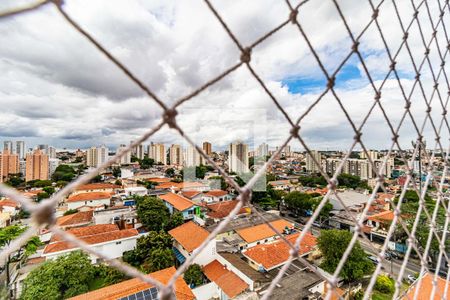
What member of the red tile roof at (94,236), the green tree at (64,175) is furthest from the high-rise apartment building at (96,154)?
the red tile roof at (94,236)

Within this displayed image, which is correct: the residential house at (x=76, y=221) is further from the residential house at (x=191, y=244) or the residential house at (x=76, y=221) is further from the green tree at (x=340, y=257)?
the green tree at (x=340, y=257)

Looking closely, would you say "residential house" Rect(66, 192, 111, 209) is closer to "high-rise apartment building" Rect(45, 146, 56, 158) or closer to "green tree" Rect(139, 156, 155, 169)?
"high-rise apartment building" Rect(45, 146, 56, 158)

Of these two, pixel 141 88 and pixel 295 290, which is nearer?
pixel 141 88

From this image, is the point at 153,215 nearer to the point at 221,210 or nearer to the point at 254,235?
the point at 221,210

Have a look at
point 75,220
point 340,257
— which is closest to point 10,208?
point 75,220

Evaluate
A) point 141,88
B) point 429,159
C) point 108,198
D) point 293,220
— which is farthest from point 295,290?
point 108,198

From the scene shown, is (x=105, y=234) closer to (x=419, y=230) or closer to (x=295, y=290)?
(x=295, y=290)
